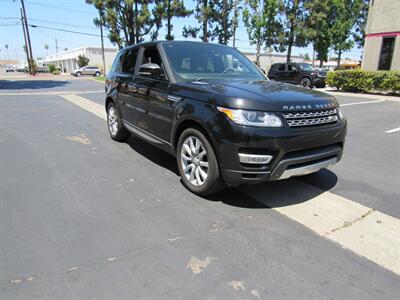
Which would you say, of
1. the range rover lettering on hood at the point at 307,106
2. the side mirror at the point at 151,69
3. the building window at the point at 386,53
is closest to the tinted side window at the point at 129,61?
the side mirror at the point at 151,69

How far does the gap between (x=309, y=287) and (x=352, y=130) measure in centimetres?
613

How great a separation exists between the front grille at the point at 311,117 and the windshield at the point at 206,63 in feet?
4.37

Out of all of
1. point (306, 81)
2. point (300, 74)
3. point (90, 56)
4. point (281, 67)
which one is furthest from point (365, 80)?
point (90, 56)

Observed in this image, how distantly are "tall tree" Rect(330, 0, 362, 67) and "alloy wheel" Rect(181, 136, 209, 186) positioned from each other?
125ft

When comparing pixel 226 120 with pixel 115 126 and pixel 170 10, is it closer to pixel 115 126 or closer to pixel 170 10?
pixel 115 126

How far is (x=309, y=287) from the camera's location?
7.25ft

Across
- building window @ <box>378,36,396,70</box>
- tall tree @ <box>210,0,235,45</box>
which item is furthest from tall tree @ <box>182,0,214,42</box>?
building window @ <box>378,36,396,70</box>

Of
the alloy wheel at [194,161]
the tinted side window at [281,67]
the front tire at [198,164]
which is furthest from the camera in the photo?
the tinted side window at [281,67]

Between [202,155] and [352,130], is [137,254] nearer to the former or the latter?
[202,155]

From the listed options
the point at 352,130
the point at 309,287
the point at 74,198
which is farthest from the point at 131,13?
the point at 309,287

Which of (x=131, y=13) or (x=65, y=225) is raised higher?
(x=131, y=13)

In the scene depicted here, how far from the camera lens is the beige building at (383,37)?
17312 mm

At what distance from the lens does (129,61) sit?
17.8 ft

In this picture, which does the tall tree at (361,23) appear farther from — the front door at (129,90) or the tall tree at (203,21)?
the front door at (129,90)
